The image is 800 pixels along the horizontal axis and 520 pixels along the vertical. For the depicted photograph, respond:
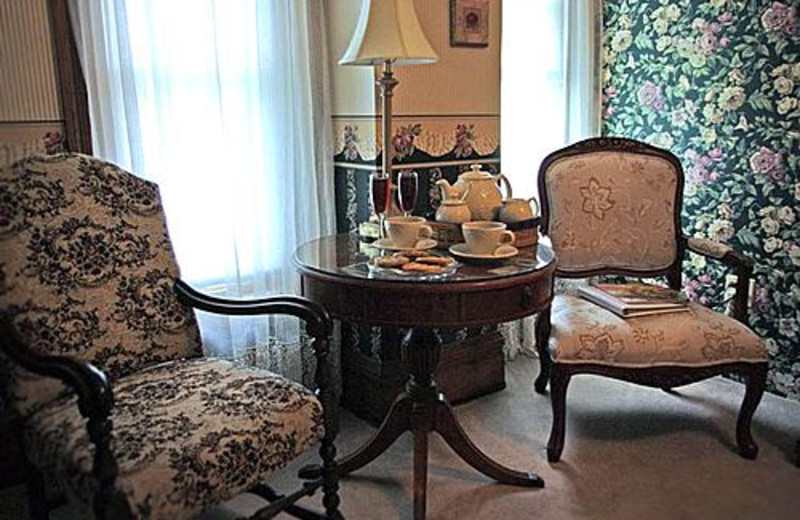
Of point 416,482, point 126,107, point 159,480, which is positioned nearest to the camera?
point 159,480

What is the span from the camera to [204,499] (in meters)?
1.46

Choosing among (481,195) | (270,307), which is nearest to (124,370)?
(270,307)

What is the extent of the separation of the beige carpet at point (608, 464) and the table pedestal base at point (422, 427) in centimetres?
6

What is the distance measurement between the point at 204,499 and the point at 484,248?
97 cm

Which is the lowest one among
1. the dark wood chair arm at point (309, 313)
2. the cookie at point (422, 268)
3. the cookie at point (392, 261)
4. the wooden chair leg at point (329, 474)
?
the wooden chair leg at point (329, 474)

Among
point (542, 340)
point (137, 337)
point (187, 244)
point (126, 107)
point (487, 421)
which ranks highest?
point (126, 107)

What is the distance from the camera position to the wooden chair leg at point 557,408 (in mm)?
2303

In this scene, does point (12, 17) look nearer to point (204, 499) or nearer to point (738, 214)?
point (204, 499)

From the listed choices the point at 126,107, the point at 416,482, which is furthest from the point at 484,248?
the point at 126,107

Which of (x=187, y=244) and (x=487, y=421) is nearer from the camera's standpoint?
(x=187, y=244)

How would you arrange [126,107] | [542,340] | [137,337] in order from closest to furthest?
[137,337] → [126,107] → [542,340]

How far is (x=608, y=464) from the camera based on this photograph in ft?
7.67

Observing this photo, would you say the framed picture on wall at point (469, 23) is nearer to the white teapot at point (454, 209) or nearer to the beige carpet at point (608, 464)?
the white teapot at point (454, 209)

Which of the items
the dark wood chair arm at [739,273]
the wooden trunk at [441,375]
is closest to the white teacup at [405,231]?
the wooden trunk at [441,375]
